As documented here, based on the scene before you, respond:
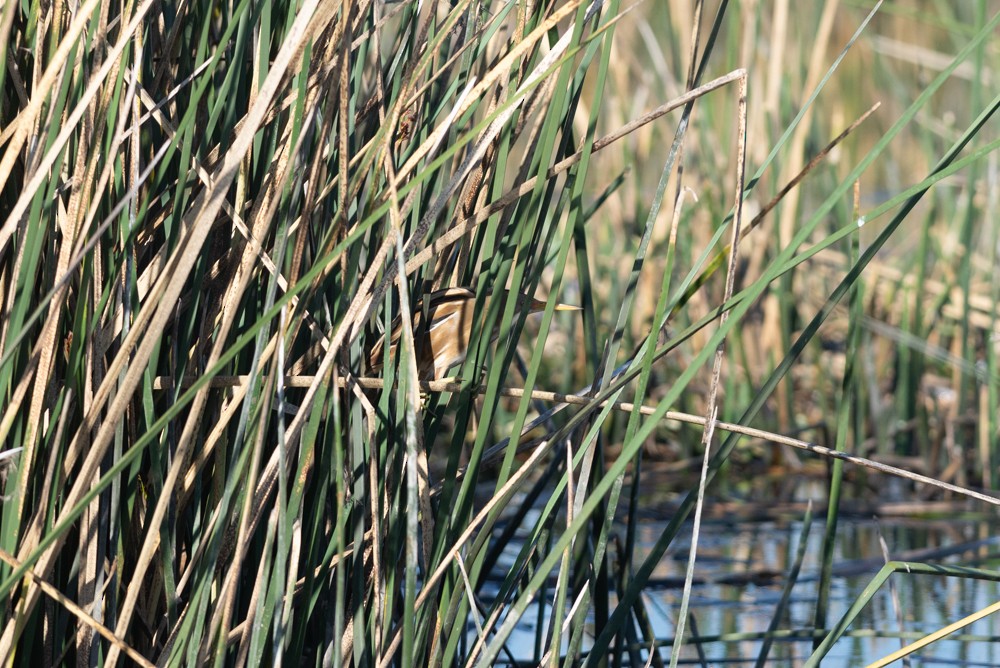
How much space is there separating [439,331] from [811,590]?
144 cm

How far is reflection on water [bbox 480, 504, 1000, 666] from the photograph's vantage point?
2188mm

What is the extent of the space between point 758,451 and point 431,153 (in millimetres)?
2722

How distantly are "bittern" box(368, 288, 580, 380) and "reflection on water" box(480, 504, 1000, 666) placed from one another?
55cm

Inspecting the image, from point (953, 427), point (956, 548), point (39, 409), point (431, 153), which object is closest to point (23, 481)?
point (39, 409)

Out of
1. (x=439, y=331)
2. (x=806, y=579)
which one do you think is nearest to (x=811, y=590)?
(x=806, y=579)

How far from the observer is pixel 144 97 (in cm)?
117

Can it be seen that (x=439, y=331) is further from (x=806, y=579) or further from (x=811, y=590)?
(x=811, y=590)

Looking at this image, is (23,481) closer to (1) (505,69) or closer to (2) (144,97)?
(2) (144,97)

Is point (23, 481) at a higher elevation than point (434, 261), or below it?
below

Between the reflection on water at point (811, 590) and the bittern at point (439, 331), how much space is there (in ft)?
1.79

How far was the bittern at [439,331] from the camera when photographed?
1345mm

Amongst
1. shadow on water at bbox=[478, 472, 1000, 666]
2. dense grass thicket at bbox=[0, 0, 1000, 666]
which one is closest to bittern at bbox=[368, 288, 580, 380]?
dense grass thicket at bbox=[0, 0, 1000, 666]

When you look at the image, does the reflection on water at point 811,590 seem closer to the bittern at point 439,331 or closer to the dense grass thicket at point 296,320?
the bittern at point 439,331

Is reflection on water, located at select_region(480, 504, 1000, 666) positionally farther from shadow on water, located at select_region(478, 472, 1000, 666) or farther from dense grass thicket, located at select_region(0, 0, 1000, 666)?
dense grass thicket, located at select_region(0, 0, 1000, 666)
